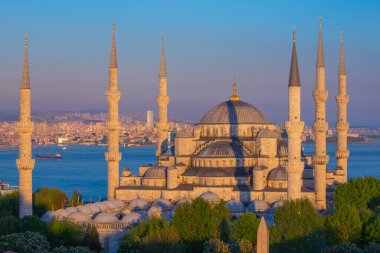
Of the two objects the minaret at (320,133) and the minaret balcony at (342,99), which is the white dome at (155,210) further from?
the minaret balcony at (342,99)

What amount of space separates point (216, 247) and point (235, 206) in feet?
32.9

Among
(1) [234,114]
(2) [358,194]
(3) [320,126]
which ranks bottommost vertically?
(2) [358,194]

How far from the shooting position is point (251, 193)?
1383 inches

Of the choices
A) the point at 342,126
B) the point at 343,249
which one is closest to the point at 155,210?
the point at 342,126

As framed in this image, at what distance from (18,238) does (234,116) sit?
687 inches

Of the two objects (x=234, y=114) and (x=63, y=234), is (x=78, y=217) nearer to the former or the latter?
(x=63, y=234)

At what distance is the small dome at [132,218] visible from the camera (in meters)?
31.5

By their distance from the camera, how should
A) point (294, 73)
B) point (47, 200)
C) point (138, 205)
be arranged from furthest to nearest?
point (47, 200) < point (138, 205) < point (294, 73)

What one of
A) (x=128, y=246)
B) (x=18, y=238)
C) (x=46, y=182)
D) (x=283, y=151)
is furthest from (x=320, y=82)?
(x=46, y=182)

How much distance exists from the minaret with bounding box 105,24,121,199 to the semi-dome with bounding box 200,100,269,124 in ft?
16.5

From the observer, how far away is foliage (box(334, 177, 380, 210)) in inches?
1259

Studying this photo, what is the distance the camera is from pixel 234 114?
4031 cm

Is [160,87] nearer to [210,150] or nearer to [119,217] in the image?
→ [210,150]

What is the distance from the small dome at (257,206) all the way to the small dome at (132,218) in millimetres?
4527
